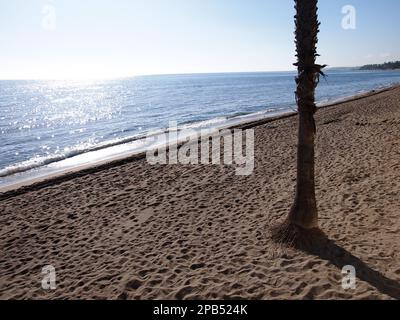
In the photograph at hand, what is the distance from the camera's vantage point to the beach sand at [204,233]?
5.43 m

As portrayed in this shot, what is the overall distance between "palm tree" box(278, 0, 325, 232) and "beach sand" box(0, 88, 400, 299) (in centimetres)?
69

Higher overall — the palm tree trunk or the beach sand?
the palm tree trunk

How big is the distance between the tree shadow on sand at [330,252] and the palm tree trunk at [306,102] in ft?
0.67

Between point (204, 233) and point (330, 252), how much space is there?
265 centimetres

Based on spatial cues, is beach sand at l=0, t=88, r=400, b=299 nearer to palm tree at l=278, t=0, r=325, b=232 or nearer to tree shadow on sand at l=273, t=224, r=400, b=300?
tree shadow on sand at l=273, t=224, r=400, b=300

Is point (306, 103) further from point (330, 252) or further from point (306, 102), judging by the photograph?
point (330, 252)

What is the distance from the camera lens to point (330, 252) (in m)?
6.03

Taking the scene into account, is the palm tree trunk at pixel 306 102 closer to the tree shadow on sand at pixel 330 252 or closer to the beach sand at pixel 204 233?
the tree shadow on sand at pixel 330 252

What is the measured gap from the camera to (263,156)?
555 inches

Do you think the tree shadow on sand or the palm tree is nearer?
the tree shadow on sand

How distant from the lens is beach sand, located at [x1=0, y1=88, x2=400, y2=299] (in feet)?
17.8

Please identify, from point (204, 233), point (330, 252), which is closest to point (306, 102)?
point (330, 252)

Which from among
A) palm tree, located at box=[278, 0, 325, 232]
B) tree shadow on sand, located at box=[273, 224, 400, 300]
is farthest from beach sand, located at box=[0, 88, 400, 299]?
palm tree, located at box=[278, 0, 325, 232]
